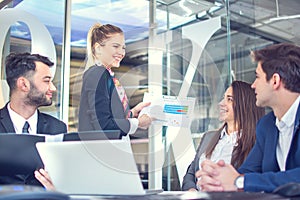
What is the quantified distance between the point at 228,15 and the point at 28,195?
3376mm

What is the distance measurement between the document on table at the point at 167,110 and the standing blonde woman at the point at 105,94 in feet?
0.14

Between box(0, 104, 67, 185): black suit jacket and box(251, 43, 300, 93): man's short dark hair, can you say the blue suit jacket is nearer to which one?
box(251, 43, 300, 93): man's short dark hair

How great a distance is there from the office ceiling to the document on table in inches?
46.1

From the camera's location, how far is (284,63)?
140cm

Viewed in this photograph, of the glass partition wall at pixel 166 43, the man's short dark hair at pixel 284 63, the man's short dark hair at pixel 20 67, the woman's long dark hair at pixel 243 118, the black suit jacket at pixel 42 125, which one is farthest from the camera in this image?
the glass partition wall at pixel 166 43

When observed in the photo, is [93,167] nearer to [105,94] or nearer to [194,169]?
[105,94]

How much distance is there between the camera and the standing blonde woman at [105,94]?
1881 mm

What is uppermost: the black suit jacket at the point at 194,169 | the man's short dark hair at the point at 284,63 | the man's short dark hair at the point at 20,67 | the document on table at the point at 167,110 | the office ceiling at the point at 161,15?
the office ceiling at the point at 161,15

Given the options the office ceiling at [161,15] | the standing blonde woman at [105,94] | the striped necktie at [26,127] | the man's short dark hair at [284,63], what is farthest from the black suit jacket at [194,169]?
the office ceiling at [161,15]

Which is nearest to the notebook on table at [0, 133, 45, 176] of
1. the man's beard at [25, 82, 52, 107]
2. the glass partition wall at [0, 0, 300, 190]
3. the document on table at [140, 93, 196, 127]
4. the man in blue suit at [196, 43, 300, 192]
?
the man in blue suit at [196, 43, 300, 192]

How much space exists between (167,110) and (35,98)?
711 mm

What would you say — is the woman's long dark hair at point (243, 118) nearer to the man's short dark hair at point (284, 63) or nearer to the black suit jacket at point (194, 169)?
the black suit jacket at point (194, 169)

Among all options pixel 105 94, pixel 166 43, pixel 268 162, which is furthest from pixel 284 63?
pixel 166 43

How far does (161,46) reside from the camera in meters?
3.29
